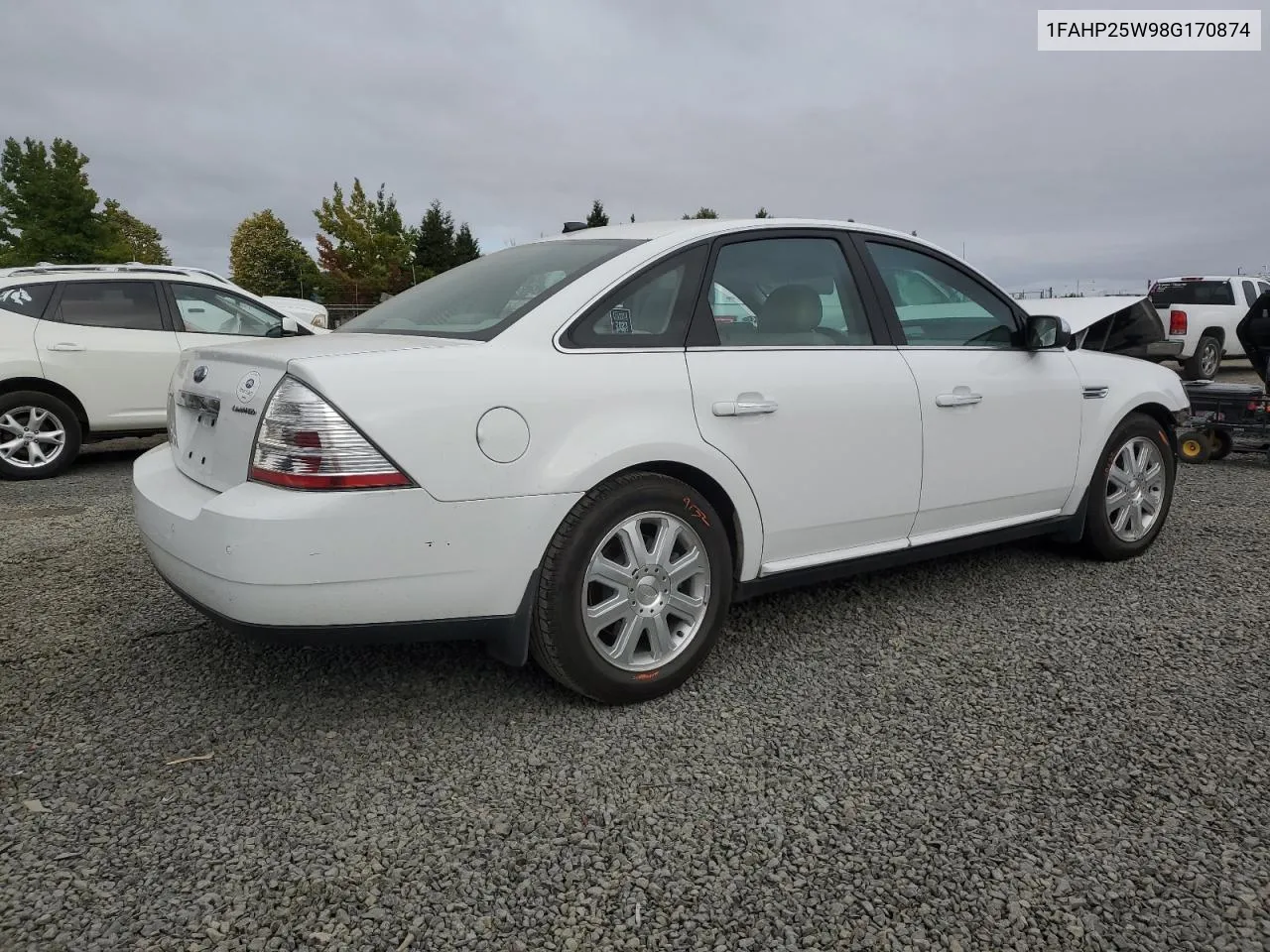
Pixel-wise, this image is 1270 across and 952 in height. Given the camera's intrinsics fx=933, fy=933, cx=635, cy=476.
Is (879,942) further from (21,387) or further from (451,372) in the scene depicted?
(21,387)

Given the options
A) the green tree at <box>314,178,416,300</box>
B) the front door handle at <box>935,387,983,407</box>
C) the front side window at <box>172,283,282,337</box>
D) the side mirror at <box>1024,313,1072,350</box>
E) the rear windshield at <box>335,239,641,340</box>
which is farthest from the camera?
the green tree at <box>314,178,416,300</box>

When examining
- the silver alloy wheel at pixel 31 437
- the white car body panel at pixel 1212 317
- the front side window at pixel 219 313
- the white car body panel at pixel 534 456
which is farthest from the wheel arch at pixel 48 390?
the white car body panel at pixel 1212 317

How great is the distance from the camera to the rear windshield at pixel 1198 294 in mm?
15016

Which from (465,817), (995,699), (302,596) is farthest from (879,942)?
(302,596)

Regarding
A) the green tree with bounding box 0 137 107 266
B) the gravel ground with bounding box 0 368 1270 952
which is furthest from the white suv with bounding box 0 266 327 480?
the green tree with bounding box 0 137 107 266

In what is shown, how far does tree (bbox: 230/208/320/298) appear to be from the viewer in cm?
6106

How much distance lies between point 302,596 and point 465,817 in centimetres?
70

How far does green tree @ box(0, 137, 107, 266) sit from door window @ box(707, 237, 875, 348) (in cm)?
4204

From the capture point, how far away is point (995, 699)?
2.96 meters

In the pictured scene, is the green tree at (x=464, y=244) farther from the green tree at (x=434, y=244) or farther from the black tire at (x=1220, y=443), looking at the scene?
the black tire at (x=1220, y=443)

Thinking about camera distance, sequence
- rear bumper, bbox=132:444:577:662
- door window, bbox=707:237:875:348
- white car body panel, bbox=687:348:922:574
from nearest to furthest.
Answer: rear bumper, bbox=132:444:577:662 < white car body panel, bbox=687:348:922:574 < door window, bbox=707:237:875:348

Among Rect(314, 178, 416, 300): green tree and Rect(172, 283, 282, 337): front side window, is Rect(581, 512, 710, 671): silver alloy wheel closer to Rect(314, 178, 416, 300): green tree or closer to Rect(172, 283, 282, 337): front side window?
Rect(172, 283, 282, 337): front side window

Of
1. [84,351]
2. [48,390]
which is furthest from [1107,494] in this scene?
[48,390]

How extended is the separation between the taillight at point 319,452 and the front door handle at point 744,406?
1.04m
